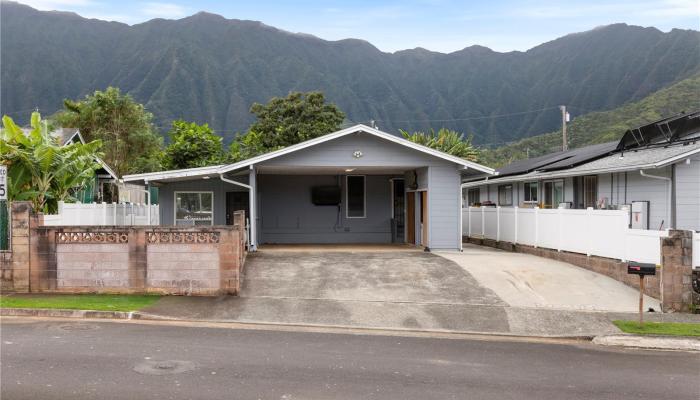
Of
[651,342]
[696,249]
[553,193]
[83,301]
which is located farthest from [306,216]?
[651,342]

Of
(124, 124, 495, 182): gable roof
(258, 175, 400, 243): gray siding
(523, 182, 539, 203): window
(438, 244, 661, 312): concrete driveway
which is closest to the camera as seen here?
(438, 244, 661, 312): concrete driveway

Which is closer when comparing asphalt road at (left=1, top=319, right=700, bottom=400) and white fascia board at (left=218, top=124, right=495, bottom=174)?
asphalt road at (left=1, top=319, right=700, bottom=400)

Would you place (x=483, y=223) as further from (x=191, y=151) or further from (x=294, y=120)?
(x=294, y=120)

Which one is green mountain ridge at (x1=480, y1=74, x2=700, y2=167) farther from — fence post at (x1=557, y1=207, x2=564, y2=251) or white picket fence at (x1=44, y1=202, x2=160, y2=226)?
white picket fence at (x1=44, y1=202, x2=160, y2=226)

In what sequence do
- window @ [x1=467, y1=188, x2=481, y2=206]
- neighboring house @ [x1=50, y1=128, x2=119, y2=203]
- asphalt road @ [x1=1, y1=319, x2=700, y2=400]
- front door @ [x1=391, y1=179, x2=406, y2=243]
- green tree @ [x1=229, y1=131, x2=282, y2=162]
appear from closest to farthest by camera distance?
1. asphalt road @ [x1=1, y1=319, x2=700, y2=400]
2. front door @ [x1=391, y1=179, x2=406, y2=243]
3. neighboring house @ [x1=50, y1=128, x2=119, y2=203]
4. window @ [x1=467, y1=188, x2=481, y2=206]
5. green tree @ [x1=229, y1=131, x2=282, y2=162]

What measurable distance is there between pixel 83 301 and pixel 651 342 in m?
10.7

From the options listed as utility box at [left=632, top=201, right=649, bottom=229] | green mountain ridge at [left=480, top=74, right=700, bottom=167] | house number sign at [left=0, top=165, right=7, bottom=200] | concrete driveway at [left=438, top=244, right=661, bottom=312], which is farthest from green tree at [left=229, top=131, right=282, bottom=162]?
house number sign at [left=0, top=165, right=7, bottom=200]

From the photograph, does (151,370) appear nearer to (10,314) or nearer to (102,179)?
(10,314)

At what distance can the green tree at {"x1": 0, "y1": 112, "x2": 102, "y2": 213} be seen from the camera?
54.5 feet

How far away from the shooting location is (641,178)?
58.7ft

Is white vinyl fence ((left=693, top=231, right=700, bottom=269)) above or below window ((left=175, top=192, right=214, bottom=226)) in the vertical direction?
below

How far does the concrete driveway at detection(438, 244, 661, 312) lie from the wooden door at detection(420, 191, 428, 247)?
286 centimetres

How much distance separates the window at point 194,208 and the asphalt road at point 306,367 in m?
10.7

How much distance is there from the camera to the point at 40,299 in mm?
12195
